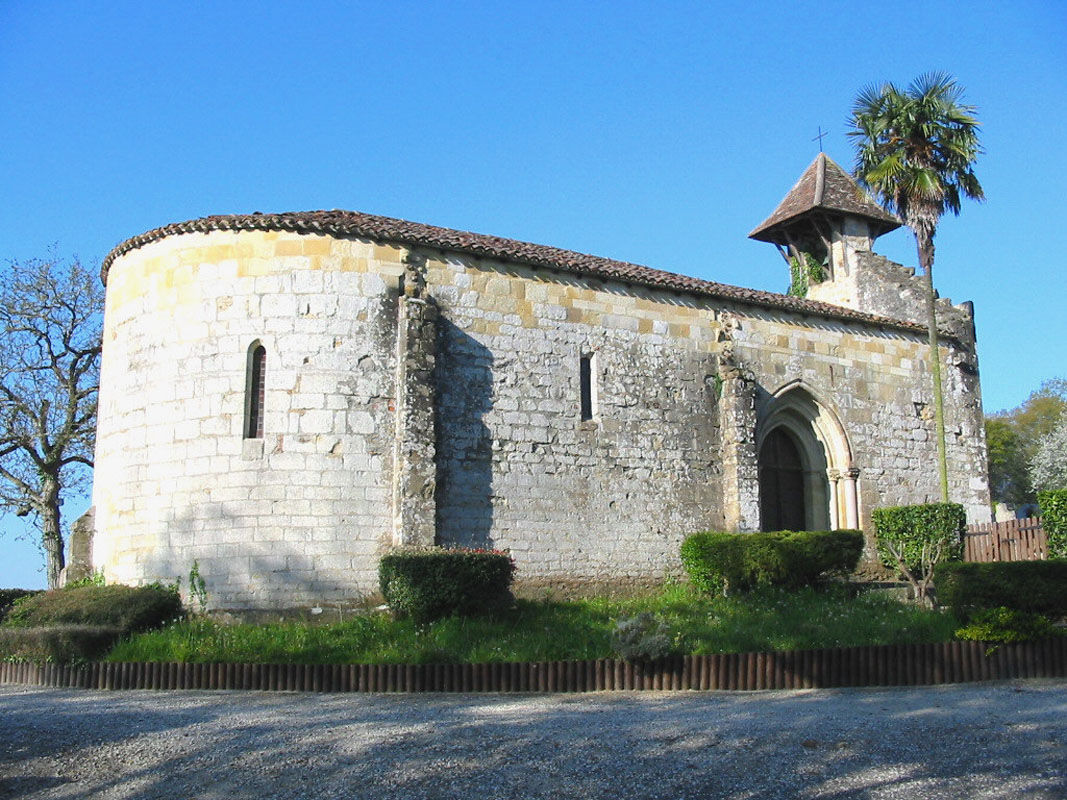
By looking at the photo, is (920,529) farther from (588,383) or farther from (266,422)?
(266,422)

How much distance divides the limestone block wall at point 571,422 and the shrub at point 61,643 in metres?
5.46

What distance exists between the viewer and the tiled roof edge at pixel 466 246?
59.1 feet

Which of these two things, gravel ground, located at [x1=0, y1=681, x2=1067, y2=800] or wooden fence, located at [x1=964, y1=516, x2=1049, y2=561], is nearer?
gravel ground, located at [x1=0, y1=681, x2=1067, y2=800]

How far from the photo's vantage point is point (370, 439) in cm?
1742

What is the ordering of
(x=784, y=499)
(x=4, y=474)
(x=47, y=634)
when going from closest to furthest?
(x=47, y=634) < (x=784, y=499) < (x=4, y=474)

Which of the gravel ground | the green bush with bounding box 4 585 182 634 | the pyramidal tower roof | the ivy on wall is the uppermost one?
the pyramidal tower roof

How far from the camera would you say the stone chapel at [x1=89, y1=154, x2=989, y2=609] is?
56.0ft

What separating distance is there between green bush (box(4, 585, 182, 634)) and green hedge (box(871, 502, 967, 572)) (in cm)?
1344

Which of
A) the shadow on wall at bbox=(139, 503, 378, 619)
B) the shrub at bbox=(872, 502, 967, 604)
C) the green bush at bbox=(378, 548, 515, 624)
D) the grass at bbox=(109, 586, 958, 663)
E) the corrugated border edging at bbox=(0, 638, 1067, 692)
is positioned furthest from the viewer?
the shrub at bbox=(872, 502, 967, 604)

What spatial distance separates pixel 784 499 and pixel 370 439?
33.4 ft

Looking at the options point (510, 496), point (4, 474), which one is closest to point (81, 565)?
point (510, 496)

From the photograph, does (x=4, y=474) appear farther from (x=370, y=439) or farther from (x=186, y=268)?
(x=370, y=439)

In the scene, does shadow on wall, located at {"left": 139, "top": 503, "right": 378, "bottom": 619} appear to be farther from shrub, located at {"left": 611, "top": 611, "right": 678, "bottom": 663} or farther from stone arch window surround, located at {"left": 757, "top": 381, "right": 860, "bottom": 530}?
stone arch window surround, located at {"left": 757, "top": 381, "right": 860, "bottom": 530}

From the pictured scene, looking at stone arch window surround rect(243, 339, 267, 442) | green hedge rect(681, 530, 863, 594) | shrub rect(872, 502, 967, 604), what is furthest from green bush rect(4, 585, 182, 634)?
shrub rect(872, 502, 967, 604)
